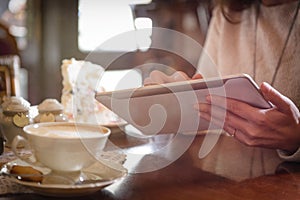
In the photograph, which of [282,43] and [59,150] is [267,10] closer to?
[282,43]

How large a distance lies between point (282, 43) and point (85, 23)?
2251 millimetres

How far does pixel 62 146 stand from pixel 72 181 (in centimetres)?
6

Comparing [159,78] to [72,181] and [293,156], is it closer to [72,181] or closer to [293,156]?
[293,156]

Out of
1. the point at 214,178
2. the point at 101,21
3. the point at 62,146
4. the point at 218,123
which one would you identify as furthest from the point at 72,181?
the point at 101,21

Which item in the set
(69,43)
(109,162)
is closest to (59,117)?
(109,162)

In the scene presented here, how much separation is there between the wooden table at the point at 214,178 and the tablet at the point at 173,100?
0.06 meters

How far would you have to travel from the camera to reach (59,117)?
1006 mm

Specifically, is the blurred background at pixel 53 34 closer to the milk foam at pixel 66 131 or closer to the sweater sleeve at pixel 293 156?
the sweater sleeve at pixel 293 156

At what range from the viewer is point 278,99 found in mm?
907

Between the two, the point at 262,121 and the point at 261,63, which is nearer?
the point at 262,121

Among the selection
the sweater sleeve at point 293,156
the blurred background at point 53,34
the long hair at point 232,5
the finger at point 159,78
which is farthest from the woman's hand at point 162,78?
the blurred background at point 53,34

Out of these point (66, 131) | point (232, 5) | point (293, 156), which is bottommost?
point (293, 156)

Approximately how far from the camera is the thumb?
880mm

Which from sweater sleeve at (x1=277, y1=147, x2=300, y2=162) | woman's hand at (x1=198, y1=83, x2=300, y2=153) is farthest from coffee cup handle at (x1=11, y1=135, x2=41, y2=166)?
sweater sleeve at (x1=277, y1=147, x2=300, y2=162)
